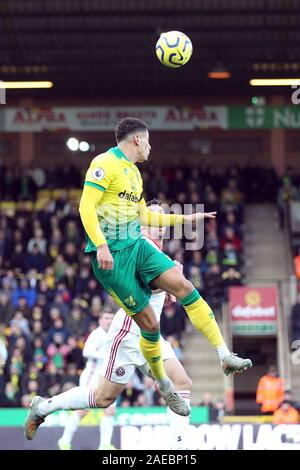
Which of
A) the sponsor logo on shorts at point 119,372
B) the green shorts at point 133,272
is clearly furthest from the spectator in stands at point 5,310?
the green shorts at point 133,272

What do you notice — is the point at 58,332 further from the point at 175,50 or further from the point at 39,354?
the point at 175,50

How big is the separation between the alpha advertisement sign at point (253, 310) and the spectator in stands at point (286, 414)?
18.3 ft

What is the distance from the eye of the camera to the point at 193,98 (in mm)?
31719

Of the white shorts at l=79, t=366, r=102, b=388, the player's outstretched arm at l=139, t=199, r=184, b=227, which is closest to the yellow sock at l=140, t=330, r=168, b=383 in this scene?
the player's outstretched arm at l=139, t=199, r=184, b=227

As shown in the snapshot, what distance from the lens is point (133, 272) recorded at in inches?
371

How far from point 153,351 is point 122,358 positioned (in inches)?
30.1

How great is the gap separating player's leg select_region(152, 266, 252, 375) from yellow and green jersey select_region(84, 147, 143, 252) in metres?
0.49

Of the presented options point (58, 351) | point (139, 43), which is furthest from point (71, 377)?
point (139, 43)

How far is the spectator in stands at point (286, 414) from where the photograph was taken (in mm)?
18828

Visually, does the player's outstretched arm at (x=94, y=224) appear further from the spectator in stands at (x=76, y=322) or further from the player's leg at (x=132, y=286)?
the spectator in stands at (x=76, y=322)
